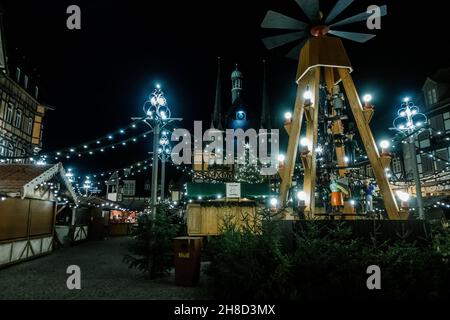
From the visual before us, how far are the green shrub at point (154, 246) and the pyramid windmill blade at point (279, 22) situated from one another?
778cm

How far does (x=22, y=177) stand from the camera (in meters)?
11.9

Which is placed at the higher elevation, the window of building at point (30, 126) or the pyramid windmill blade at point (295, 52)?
the window of building at point (30, 126)

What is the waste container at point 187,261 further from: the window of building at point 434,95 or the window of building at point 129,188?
the window of building at point 129,188

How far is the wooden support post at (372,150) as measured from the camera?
948 cm

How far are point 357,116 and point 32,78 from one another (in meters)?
30.5

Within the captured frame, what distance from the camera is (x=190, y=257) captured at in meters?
8.48

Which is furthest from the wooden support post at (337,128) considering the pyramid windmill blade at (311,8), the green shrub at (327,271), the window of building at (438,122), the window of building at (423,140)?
the window of building at (423,140)

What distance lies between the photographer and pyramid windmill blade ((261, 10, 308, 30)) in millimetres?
11030

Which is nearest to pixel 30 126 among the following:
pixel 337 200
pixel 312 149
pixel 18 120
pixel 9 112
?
pixel 18 120

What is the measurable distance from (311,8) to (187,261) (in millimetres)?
9624

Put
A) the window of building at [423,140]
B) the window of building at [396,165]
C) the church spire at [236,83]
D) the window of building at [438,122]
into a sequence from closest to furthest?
the window of building at [438,122], the window of building at [423,140], the window of building at [396,165], the church spire at [236,83]

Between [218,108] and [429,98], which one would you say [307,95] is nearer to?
[429,98]
